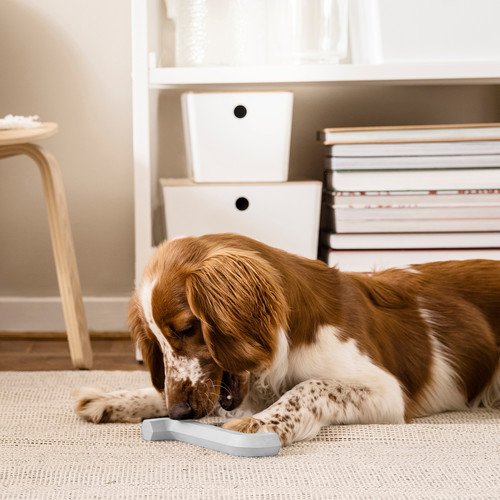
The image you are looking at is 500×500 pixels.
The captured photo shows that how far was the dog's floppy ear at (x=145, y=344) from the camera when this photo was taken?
1439mm

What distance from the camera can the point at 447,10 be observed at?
2086mm

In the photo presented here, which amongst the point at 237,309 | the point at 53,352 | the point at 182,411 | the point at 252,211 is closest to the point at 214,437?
the point at 182,411

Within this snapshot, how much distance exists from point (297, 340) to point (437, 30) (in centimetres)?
113

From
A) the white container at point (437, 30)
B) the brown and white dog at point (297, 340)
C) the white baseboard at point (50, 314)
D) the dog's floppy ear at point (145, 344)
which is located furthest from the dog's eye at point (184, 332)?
the white baseboard at point (50, 314)

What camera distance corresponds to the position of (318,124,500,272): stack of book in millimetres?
2100

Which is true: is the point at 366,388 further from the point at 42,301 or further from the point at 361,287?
the point at 42,301

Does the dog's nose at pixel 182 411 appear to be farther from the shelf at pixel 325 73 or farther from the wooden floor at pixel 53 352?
the shelf at pixel 325 73

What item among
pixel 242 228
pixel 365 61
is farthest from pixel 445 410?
pixel 365 61

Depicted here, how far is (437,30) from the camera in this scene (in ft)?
6.85

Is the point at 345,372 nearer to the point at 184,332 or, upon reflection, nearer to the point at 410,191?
the point at 184,332

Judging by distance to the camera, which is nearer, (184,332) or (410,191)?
(184,332)

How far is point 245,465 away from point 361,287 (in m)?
0.54

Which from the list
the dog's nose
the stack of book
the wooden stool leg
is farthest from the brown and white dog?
the wooden stool leg

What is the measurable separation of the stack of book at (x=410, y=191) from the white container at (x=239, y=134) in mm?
146
